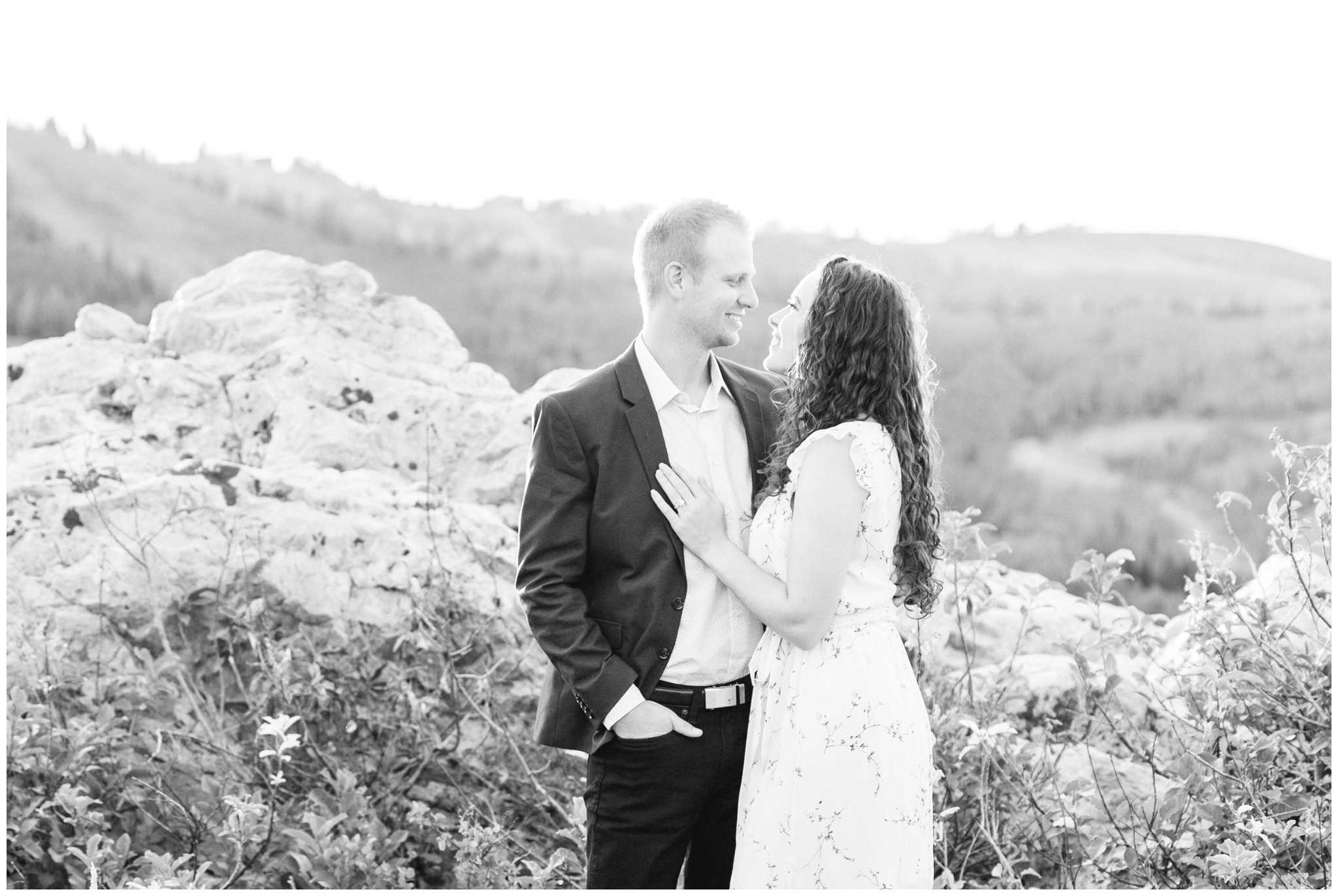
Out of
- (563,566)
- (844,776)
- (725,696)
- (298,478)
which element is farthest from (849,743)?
(298,478)

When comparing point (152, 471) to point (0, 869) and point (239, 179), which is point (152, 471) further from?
point (239, 179)

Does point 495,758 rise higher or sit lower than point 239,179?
lower

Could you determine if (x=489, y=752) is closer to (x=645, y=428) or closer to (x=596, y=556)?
(x=596, y=556)

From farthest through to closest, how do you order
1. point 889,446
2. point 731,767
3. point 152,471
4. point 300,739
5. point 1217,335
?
point 1217,335, point 152,471, point 300,739, point 731,767, point 889,446

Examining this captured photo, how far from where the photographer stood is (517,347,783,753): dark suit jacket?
2.14 meters

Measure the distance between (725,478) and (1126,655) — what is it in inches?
97.1

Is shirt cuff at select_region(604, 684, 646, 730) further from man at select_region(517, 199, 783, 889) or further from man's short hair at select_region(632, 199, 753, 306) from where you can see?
man's short hair at select_region(632, 199, 753, 306)

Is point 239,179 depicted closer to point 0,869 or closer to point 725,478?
point 0,869

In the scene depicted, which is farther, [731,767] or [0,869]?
[0,869]

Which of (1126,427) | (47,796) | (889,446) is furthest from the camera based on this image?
(1126,427)

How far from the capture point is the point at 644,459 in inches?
88.2

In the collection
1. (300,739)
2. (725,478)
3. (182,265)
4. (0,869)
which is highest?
(182,265)

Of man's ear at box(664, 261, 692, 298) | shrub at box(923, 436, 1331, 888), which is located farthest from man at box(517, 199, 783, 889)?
shrub at box(923, 436, 1331, 888)

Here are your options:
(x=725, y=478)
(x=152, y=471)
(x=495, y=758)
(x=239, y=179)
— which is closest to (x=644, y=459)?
(x=725, y=478)
